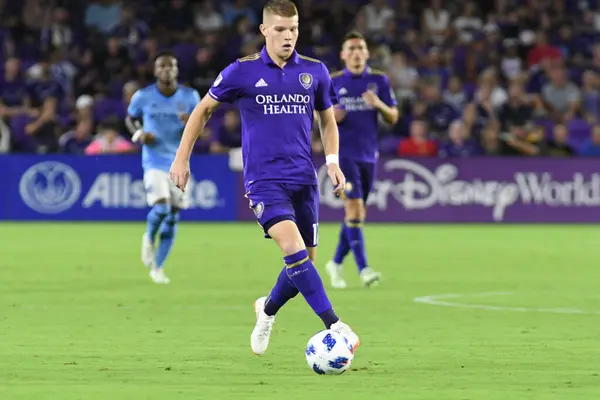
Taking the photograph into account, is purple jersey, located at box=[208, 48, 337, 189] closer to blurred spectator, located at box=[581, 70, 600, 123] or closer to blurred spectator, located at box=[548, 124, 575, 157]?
blurred spectator, located at box=[548, 124, 575, 157]

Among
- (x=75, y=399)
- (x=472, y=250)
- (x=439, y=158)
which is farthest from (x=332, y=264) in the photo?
(x=439, y=158)

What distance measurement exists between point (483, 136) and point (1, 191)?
8.80 metres

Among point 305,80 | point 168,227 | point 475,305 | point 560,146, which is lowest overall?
point 475,305

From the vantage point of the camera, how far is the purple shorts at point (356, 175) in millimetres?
14625

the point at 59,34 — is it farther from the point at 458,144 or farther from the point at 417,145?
the point at 458,144

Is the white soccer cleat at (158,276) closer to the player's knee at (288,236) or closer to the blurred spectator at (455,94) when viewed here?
the player's knee at (288,236)

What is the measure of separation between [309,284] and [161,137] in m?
6.94

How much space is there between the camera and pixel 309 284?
28.2ft

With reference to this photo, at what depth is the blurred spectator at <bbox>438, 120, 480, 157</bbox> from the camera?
25.1 metres

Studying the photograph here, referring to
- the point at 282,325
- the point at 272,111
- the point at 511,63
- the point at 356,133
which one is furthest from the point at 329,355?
the point at 511,63

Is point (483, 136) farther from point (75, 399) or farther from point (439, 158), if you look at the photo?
point (75, 399)

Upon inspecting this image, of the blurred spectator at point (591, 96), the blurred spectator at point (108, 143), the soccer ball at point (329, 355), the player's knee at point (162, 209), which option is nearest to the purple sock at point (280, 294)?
the soccer ball at point (329, 355)

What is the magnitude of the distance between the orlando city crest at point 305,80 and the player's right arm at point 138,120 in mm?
6333

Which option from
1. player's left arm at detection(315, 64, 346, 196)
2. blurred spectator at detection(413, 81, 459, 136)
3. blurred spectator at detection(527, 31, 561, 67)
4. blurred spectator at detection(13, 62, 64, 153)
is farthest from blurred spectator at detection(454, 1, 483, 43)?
player's left arm at detection(315, 64, 346, 196)
